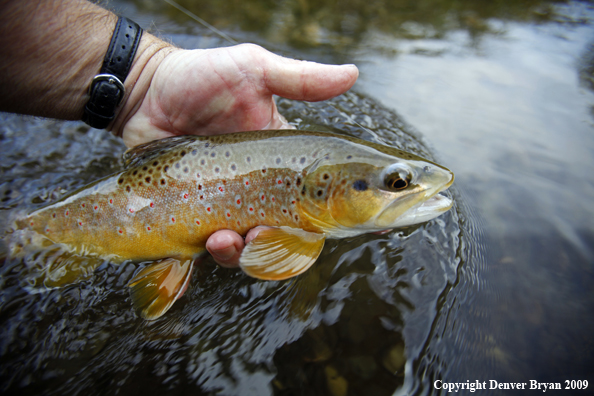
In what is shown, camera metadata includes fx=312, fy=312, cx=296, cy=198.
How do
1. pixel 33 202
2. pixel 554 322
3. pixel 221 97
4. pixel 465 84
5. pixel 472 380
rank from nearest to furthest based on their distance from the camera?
pixel 472 380, pixel 554 322, pixel 221 97, pixel 33 202, pixel 465 84

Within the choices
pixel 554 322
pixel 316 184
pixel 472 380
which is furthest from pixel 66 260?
pixel 554 322

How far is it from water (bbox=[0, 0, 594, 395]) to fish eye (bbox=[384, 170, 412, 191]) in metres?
0.77

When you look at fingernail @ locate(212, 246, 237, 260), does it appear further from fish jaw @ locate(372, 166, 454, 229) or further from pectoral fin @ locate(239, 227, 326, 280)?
fish jaw @ locate(372, 166, 454, 229)

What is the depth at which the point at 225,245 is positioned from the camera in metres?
2.06

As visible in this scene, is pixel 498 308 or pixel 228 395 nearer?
pixel 228 395

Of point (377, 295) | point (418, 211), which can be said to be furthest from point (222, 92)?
point (377, 295)

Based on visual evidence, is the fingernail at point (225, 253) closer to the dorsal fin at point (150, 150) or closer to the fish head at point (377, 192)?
→ the fish head at point (377, 192)

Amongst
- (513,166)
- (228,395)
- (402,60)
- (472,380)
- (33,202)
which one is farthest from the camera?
(402,60)

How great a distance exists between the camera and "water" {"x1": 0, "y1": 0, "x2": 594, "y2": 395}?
1.89 metres

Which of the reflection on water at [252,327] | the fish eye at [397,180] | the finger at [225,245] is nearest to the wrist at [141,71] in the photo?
the reflection on water at [252,327]

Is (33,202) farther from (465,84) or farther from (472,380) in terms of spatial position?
(465,84)

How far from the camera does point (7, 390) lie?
1779mm

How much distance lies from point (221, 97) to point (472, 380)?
8.52 feet

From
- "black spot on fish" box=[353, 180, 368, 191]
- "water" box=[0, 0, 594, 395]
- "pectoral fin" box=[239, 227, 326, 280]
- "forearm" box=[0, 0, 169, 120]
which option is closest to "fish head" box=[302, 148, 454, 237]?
"black spot on fish" box=[353, 180, 368, 191]
